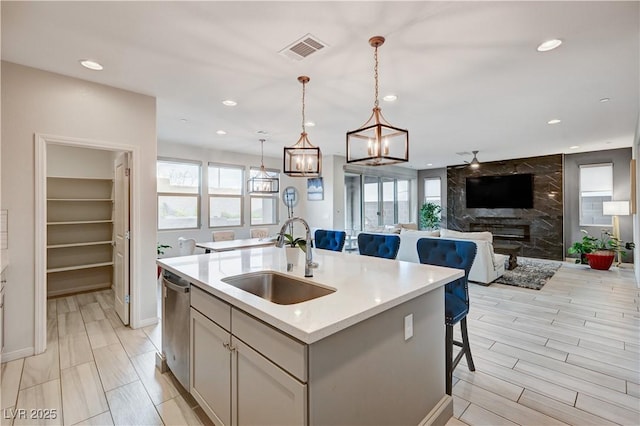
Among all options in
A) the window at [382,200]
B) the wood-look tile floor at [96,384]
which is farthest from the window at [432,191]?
the wood-look tile floor at [96,384]

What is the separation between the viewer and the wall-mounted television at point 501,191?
8227mm

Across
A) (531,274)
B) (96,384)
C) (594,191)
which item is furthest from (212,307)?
(594,191)

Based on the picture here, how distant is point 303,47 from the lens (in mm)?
2441

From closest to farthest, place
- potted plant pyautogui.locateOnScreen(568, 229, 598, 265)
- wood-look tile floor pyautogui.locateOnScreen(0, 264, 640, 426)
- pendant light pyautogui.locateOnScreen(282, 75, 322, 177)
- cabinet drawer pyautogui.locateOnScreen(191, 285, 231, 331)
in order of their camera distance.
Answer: cabinet drawer pyautogui.locateOnScreen(191, 285, 231, 331) < wood-look tile floor pyautogui.locateOnScreen(0, 264, 640, 426) < pendant light pyautogui.locateOnScreen(282, 75, 322, 177) < potted plant pyautogui.locateOnScreen(568, 229, 598, 265)

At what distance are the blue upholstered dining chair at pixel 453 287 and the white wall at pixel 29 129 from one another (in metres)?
3.47

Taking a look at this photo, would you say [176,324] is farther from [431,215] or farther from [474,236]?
[431,215]

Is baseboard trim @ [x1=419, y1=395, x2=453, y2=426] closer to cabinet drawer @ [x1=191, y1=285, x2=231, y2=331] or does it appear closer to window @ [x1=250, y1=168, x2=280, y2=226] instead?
cabinet drawer @ [x1=191, y1=285, x2=231, y2=331]

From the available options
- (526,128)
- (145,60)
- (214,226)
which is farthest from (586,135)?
(214,226)

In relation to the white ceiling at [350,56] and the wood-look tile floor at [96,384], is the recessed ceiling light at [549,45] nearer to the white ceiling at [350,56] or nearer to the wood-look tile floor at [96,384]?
the white ceiling at [350,56]

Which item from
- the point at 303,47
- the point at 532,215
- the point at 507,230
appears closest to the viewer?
the point at 303,47

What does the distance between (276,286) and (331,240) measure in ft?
5.51

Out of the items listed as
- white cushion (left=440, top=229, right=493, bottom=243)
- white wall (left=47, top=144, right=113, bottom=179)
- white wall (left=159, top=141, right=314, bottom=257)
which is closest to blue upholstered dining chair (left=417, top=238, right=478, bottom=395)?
white cushion (left=440, top=229, right=493, bottom=243)

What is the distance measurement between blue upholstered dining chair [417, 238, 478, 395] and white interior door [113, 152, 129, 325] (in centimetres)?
332

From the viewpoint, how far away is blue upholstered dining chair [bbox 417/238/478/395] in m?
2.17
